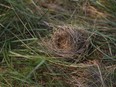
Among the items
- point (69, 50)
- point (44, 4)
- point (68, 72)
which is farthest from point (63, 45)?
point (44, 4)

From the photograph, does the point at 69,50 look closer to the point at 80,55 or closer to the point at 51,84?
the point at 80,55

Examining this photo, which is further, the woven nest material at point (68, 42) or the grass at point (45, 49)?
the woven nest material at point (68, 42)

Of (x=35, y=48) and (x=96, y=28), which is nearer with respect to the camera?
(x=35, y=48)

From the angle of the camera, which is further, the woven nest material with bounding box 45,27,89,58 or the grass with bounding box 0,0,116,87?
the woven nest material with bounding box 45,27,89,58
